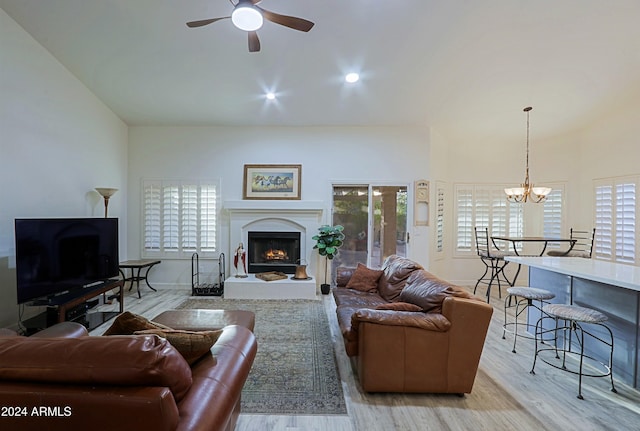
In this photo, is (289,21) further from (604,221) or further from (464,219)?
(604,221)

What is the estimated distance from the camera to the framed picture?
A: 18.1 ft

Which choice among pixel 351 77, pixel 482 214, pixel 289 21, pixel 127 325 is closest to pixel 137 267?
pixel 127 325

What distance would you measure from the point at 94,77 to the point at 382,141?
470cm

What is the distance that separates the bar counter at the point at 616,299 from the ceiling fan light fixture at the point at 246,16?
3.50m

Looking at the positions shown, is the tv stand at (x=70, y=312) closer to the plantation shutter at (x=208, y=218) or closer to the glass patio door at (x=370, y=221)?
the plantation shutter at (x=208, y=218)

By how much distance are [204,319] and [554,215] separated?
6631 mm

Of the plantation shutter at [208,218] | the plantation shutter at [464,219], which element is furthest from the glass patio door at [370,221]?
the plantation shutter at [208,218]

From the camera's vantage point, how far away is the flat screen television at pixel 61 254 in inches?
122

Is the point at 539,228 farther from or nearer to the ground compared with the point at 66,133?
nearer to the ground

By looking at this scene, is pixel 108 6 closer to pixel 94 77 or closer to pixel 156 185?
pixel 94 77

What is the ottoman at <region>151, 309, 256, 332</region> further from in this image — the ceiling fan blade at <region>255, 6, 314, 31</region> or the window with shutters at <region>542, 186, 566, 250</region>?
the window with shutters at <region>542, 186, 566, 250</region>

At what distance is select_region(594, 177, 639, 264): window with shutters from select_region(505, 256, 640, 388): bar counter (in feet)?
8.08

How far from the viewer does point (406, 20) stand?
127 inches

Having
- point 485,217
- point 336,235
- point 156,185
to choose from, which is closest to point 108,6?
point 156,185
